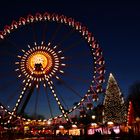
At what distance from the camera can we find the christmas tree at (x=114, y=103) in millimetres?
43969

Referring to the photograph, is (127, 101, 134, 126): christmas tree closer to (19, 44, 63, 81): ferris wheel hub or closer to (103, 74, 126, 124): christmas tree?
(103, 74, 126, 124): christmas tree

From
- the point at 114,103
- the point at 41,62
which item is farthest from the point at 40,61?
the point at 114,103

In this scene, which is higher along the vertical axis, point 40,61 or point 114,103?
point 40,61

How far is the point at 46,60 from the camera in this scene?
4197 cm

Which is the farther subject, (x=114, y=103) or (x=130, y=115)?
(x=114, y=103)

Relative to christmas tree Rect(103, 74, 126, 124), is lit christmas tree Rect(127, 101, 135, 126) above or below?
below

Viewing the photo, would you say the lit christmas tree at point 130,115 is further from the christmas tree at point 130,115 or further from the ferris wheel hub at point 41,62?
the ferris wheel hub at point 41,62

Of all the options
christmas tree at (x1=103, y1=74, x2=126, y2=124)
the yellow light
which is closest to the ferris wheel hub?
the yellow light

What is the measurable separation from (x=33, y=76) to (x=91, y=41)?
791 cm

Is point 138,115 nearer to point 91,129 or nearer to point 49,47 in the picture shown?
point 91,129

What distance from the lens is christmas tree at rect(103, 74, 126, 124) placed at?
144ft

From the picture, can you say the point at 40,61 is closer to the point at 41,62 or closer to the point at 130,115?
the point at 41,62

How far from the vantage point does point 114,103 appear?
1734 inches

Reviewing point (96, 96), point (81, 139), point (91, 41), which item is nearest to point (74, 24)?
point (91, 41)
